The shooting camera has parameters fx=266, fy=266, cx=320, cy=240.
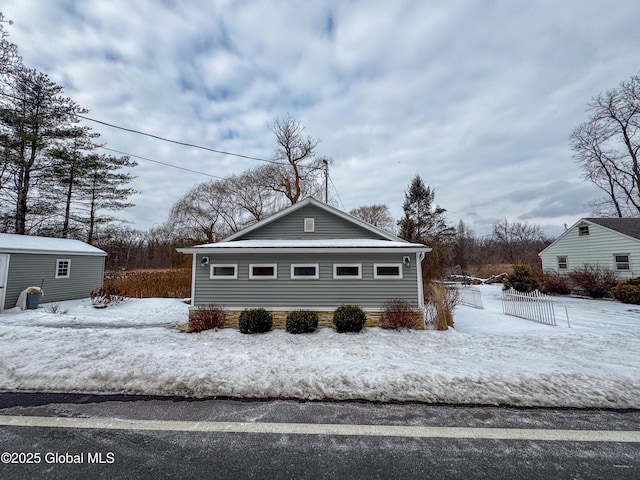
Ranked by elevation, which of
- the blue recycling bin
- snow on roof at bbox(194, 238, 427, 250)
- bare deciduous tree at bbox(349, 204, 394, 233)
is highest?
bare deciduous tree at bbox(349, 204, 394, 233)

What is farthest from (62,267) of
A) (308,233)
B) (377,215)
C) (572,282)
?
(572,282)

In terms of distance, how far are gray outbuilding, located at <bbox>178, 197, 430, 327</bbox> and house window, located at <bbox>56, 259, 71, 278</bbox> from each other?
29.2 ft

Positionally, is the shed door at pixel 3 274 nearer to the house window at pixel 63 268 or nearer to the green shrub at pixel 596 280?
the house window at pixel 63 268

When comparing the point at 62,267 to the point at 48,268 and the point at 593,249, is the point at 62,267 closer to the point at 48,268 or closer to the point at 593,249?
the point at 48,268

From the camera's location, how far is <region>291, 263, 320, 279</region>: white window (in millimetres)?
8875

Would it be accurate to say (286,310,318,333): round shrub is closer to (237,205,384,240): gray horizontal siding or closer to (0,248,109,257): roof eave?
(237,205,384,240): gray horizontal siding

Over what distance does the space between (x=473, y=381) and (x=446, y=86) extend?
1033 cm

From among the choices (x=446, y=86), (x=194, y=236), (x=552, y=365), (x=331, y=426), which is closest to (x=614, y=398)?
(x=552, y=365)

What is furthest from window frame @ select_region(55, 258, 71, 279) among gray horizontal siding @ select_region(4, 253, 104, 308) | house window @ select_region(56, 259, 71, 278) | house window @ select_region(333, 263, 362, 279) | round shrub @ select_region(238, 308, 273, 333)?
house window @ select_region(333, 263, 362, 279)

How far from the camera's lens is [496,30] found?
7.86m

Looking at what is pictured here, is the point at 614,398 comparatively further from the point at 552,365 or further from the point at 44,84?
the point at 44,84

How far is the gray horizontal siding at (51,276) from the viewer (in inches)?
426

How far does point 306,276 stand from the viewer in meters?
8.88

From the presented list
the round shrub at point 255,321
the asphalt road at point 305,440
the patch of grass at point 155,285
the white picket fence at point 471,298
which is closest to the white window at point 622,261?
the white picket fence at point 471,298
